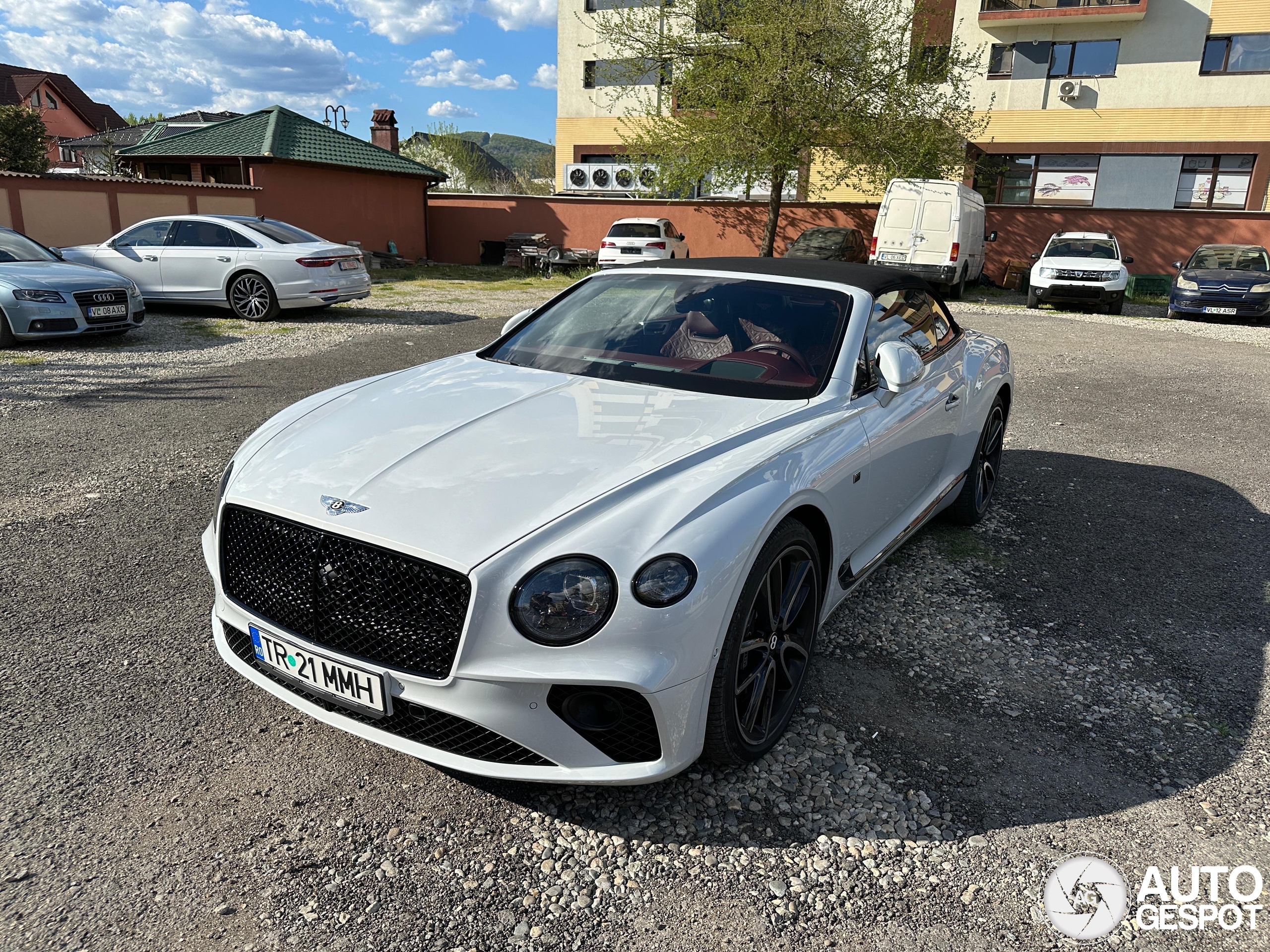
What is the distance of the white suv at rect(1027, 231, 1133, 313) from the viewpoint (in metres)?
19.1

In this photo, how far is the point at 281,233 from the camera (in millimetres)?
13852

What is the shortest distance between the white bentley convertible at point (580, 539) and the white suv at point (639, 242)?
19.7 meters

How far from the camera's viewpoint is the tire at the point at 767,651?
2.65 metres

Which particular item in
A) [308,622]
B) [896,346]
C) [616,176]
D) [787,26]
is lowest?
[308,622]

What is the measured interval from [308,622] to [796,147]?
2464cm

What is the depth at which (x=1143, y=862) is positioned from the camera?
261 centimetres

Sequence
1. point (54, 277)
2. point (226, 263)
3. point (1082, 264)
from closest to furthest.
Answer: point (54, 277) < point (226, 263) < point (1082, 264)

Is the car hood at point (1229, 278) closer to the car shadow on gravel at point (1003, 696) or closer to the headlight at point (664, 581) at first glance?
the car shadow on gravel at point (1003, 696)

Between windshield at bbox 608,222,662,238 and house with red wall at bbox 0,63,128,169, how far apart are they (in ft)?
146

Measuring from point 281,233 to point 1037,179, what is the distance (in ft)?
86.6

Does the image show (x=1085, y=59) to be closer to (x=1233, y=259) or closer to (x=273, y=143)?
(x=1233, y=259)

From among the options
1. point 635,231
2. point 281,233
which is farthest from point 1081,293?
point 281,233

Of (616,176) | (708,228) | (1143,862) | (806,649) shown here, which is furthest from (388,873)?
(616,176)

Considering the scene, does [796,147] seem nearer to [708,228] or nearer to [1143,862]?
[708,228]
